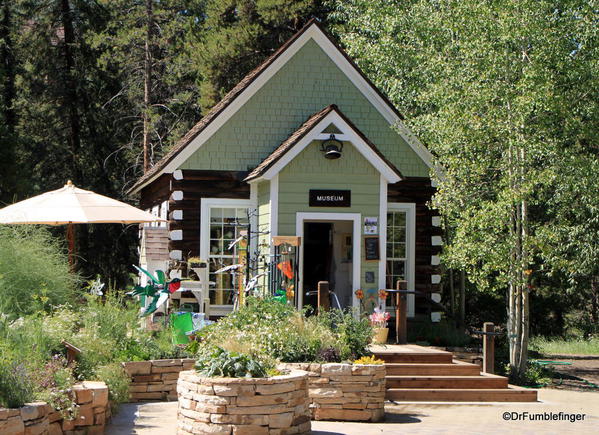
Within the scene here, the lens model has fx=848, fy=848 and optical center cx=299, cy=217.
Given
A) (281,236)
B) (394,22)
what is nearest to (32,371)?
(281,236)

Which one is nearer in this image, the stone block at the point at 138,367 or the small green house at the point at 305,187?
the stone block at the point at 138,367

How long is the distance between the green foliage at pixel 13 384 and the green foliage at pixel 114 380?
6.97 ft

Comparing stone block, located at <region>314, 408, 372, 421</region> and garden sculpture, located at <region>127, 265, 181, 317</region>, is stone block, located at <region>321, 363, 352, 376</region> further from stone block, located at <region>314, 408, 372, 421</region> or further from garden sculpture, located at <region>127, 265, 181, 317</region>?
garden sculpture, located at <region>127, 265, 181, 317</region>

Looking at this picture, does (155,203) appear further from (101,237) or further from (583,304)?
(583,304)

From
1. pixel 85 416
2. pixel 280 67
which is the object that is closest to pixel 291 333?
pixel 85 416

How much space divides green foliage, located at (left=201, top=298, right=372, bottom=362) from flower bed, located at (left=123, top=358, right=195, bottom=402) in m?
0.65

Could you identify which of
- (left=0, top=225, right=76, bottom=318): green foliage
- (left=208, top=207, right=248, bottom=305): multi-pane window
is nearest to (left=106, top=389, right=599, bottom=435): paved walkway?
(left=0, top=225, right=76, bottom=318): green foliage

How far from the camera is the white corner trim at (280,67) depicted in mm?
17531

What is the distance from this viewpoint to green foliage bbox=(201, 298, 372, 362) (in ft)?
35.8

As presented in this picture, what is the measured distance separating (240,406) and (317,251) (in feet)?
33.7

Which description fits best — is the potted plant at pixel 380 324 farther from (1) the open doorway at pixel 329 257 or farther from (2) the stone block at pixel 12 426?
(2) the stone block at pixel 12 426

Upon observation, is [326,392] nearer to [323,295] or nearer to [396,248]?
[323,295]

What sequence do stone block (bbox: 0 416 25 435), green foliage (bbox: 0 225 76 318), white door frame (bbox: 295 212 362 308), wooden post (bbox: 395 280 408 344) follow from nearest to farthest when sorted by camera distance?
1. stone block (bbox: 0 416 25 435)
2. green foliage (bbox: 0 225 76 318)
3. wooden post (bbox: 395 280 408 344)
4. white door frame (bbox: 295 212 362 308)

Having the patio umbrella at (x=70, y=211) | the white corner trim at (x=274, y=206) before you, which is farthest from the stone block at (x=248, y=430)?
the white corner trim at (x=274, y=206)
